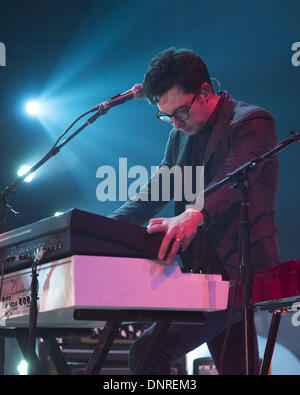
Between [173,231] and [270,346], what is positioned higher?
[173,231]

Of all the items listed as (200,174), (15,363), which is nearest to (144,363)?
(200,174)

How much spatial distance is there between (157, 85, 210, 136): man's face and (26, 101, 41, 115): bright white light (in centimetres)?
312

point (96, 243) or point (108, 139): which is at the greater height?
point (108, 139)

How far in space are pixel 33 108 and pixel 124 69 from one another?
3.07ft

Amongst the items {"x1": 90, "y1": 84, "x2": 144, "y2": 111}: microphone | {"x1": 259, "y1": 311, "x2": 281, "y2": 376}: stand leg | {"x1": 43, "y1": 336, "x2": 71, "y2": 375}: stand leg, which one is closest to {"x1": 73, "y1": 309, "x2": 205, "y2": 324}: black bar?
{"x1": 259, "y1": 311, "x2": 281, "y2": 376}: stand leg

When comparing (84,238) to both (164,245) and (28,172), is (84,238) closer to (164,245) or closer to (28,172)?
(164,245)

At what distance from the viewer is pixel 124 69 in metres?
4.83

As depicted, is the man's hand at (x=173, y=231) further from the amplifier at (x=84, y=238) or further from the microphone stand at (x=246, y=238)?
the microphone stand at (x=246, y=238)

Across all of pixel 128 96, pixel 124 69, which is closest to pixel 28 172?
pixel 128 96

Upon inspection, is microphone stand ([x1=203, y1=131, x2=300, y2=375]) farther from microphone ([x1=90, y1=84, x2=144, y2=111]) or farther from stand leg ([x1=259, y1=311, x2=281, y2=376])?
microphone ([x1=90, y1=84, x2=144, y2=111])

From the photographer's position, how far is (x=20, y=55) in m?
4.66

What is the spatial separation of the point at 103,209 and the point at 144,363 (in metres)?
4.07

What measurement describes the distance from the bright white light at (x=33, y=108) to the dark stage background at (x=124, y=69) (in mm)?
56

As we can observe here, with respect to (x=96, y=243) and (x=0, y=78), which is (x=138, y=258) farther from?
(x=0, y=78)
